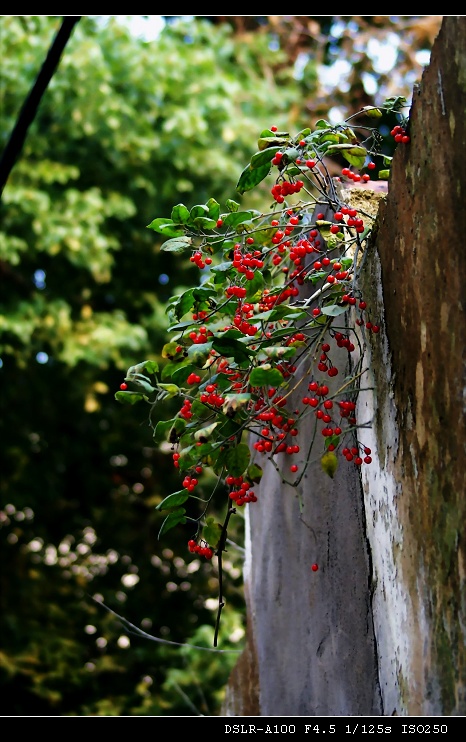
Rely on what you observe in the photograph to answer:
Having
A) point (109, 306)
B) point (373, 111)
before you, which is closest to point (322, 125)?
point (373, 111)

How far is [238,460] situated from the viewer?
5.20 ft

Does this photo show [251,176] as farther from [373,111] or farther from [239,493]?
[239,493]

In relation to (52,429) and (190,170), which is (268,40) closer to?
(190,170)

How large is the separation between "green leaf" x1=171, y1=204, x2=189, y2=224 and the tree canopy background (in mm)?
3804

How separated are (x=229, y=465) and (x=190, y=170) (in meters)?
4.53

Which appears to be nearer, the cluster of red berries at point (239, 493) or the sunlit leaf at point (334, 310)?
the sunlit leaf at point (334, 310)

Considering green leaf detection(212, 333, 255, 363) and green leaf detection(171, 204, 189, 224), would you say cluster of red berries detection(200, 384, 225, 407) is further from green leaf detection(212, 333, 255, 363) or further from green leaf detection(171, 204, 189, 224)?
green leaf detection(171, 204, 189, 224)

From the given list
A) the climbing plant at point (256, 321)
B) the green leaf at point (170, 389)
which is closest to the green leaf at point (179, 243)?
the climbing plant at point (256, 321)

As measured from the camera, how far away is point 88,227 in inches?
216

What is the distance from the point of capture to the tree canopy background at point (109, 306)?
5.46 metres

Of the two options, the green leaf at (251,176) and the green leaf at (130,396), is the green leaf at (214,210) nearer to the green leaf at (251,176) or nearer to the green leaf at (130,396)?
the green leaf at (251,176)

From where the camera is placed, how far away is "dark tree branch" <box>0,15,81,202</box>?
1536 millimetres

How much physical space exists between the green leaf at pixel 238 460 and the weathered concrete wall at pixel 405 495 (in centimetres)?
14

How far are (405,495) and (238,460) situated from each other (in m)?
0.33
